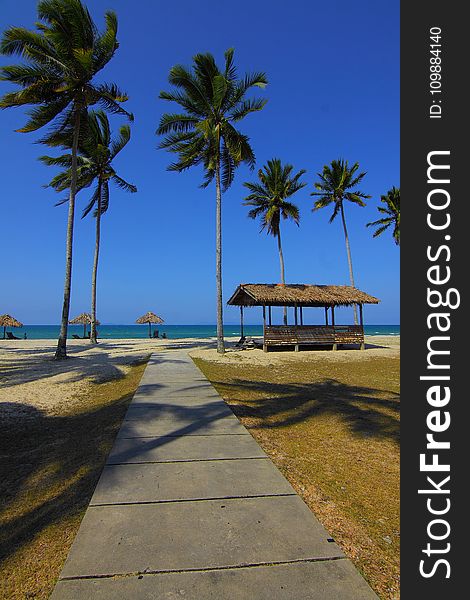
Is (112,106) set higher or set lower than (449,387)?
higher

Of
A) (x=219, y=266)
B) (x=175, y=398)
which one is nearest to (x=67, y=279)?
(x=219, y=266)

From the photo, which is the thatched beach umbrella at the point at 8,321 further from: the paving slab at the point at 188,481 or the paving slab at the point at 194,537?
the paving slab at the point at 194,537

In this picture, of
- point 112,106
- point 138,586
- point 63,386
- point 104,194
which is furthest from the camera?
point 104,194

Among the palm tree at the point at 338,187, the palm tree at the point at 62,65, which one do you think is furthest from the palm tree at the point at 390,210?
the palm tree at the point at 62,65

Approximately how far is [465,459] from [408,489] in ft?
1.38

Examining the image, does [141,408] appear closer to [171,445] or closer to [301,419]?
[171,445]

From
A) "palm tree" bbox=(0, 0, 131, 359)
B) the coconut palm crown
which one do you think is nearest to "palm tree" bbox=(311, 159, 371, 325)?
the coconut palm crown

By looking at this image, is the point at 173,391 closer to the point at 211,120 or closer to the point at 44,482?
the point at 44,482

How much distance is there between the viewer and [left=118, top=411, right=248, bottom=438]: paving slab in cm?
517

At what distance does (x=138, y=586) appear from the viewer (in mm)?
2041

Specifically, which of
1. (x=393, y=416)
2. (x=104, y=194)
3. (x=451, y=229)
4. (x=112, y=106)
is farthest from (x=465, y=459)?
(x=104, y=194)

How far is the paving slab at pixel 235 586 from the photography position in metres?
1.97

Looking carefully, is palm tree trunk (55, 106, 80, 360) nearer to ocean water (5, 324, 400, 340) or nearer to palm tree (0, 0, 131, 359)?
palm tree (0, 0, 131, 359)

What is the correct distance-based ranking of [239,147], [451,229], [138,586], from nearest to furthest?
[138,586]
[451,229]
[239,147]
